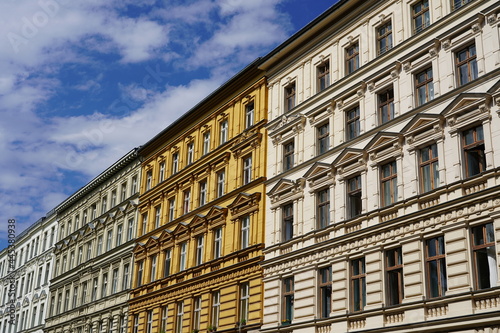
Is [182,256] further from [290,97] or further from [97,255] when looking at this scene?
[97,255]

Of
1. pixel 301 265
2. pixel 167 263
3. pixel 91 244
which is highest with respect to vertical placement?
pixel 91 244

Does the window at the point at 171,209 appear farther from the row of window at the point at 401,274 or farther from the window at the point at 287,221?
the row of window at the point at 401,274

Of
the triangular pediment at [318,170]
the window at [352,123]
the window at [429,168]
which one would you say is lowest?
the window at [429,168]

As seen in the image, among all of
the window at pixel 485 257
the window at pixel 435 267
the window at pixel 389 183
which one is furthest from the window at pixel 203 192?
the window at pixel 485 257

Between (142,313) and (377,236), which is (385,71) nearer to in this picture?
(377,236)

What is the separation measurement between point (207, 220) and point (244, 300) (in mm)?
6749

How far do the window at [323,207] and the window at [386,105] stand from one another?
452 centimetres

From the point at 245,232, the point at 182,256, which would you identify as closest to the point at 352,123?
the point at 245,232

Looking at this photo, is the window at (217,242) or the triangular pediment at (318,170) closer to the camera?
the triangular pediment at (318,170)

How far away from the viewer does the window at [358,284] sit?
2802 cm

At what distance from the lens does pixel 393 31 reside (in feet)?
99.4

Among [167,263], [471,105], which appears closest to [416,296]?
[471,105]

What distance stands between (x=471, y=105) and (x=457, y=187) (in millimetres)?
3069

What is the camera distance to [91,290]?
55188 mm
